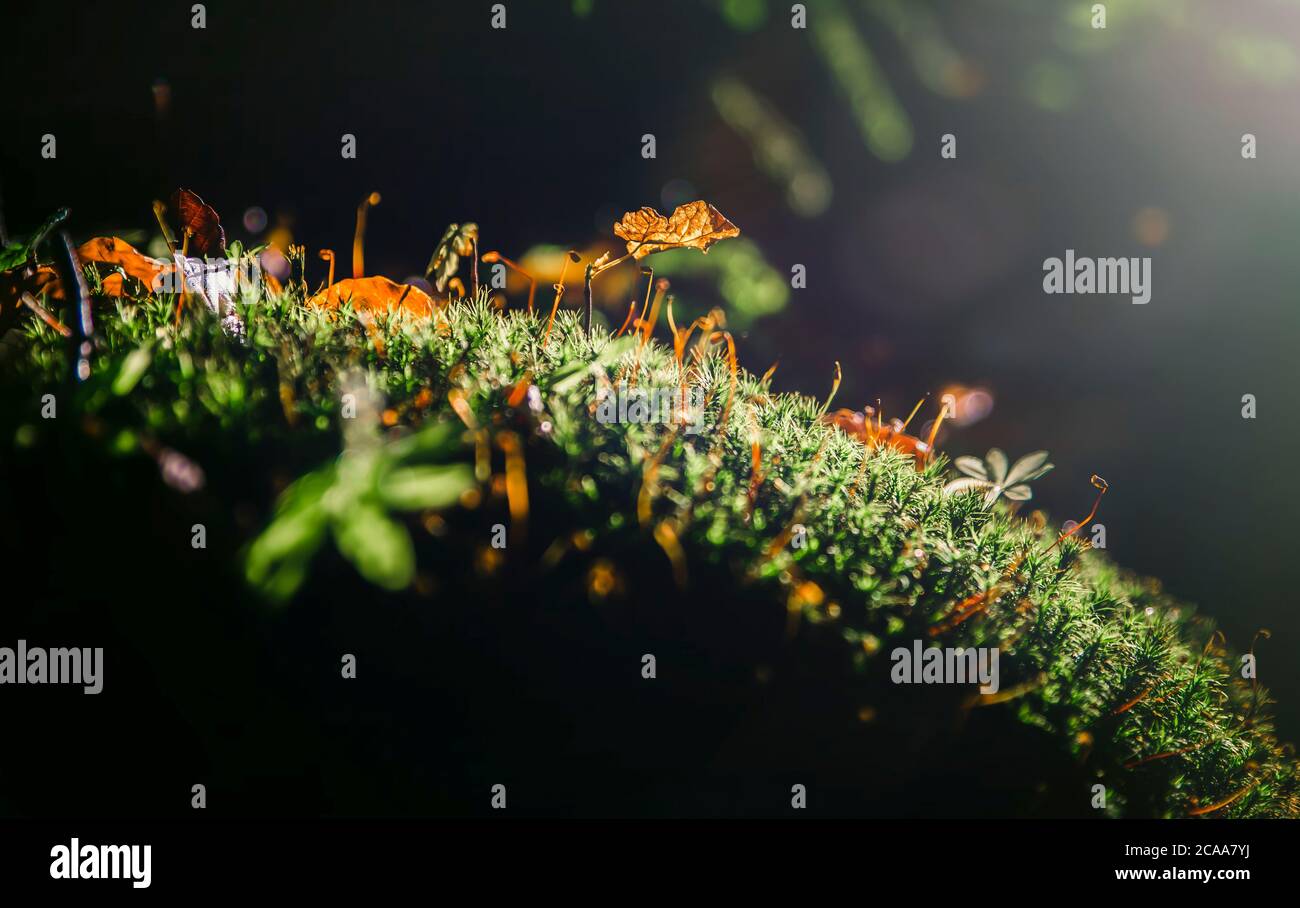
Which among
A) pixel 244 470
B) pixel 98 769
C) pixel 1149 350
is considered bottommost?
pixel 98 769

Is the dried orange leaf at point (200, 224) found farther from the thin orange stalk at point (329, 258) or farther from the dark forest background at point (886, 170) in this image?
the thin orange stalk at point (329, 258)

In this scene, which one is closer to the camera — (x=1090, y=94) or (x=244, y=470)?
(x=244, y=470)

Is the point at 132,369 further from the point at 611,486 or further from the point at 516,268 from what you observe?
the point at 611,486

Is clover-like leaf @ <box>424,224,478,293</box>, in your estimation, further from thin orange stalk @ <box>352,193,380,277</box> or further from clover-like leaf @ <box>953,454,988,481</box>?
clover-like leaf @ <box>953,454,988,481</box>

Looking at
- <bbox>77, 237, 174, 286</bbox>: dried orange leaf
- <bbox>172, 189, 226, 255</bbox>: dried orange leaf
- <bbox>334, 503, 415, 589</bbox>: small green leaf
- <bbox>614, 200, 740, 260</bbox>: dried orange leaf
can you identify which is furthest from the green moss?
<bbox>614, 200, 740, 260</bbox>: dried orange leaf

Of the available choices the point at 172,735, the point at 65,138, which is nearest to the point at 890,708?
the point at 172,735

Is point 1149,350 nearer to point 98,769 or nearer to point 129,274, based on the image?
point 129,274
